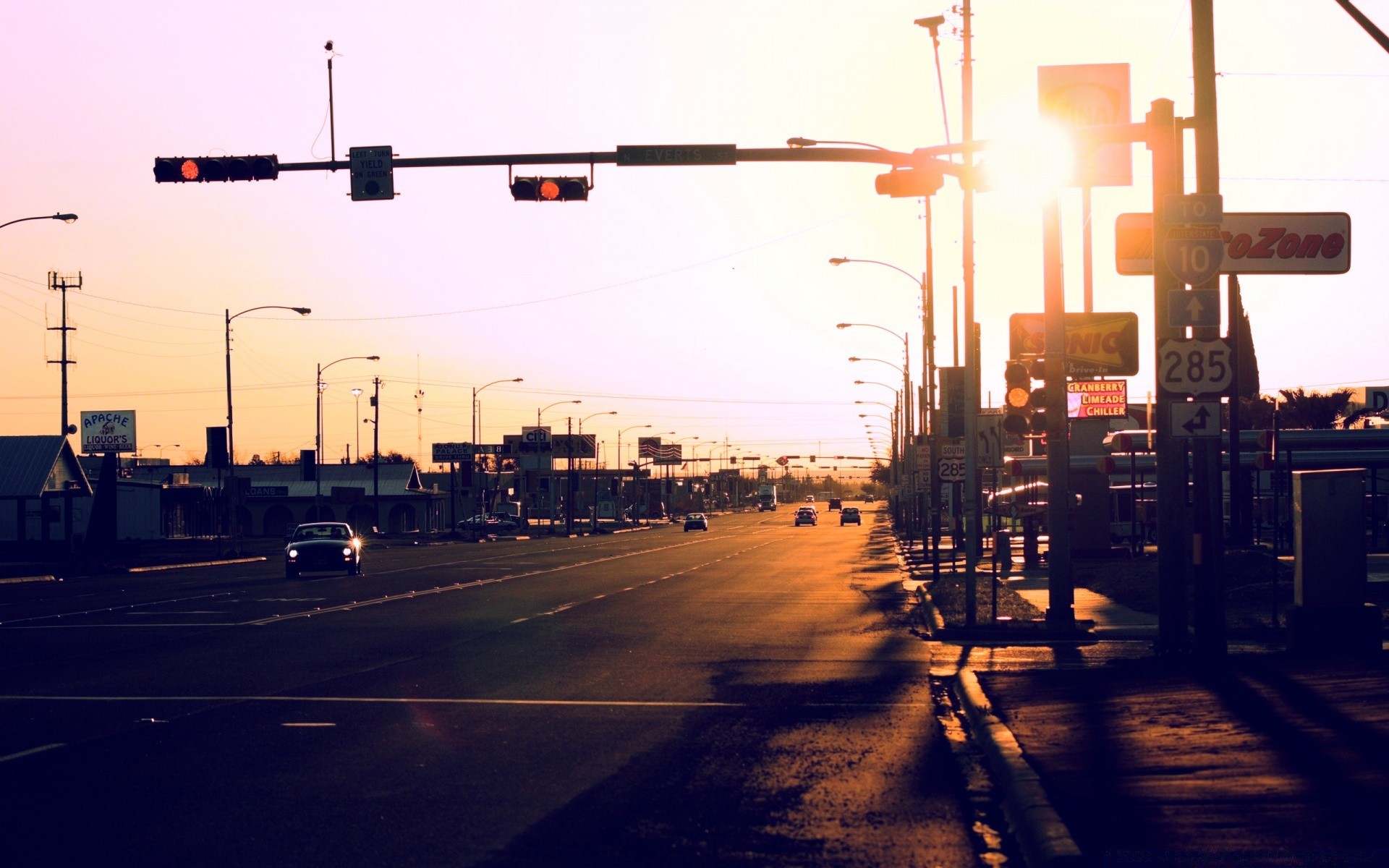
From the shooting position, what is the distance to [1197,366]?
46.0ft

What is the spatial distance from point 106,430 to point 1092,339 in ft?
305

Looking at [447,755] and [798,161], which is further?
[798,161]

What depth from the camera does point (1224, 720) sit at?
10375 millimetres

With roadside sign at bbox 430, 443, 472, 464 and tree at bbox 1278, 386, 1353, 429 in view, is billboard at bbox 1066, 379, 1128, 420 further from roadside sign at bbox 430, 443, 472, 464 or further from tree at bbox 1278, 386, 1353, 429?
roadside sign at bbox 430, 443, 472, 464

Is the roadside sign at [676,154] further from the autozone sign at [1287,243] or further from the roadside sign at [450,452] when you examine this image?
the roadside sign at [450,452]

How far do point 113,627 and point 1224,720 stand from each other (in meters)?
17.9

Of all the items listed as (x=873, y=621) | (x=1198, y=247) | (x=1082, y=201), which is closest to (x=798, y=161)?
(x=1198, y=247)

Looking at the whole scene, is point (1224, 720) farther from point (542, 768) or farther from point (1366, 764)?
point (542, 768)

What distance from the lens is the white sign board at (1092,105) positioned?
2319 cm

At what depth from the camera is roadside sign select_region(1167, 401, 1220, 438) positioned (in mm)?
14125

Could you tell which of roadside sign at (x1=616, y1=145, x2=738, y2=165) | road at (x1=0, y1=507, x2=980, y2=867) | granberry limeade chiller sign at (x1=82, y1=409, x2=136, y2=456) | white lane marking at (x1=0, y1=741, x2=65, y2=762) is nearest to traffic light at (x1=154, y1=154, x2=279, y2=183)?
roadside sign at (x1=616, y1=145, x2=738, y2=165)

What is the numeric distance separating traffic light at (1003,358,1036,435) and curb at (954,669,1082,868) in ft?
29.6

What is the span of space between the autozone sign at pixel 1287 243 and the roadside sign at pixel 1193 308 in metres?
1.95

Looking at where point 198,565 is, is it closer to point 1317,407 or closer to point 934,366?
point 934,366
